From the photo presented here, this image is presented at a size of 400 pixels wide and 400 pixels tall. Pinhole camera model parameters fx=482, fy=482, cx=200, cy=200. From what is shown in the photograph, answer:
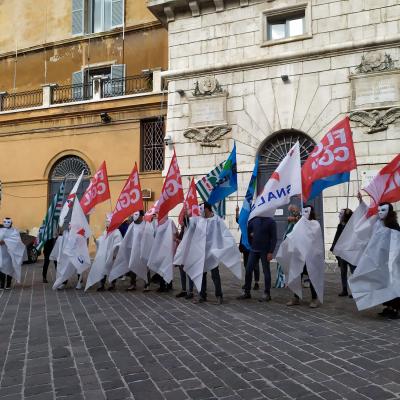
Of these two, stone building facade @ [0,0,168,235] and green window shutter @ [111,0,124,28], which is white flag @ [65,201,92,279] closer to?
stone building facade @ [0,0,168,235]

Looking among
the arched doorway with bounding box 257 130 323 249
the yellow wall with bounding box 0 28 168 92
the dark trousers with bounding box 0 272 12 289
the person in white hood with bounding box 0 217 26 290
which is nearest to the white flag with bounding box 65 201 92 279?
the person in white hood with bounding box 0 217 26 290

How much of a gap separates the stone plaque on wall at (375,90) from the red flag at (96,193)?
7631 millimetres

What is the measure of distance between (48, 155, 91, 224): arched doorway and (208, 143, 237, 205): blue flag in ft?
34.1

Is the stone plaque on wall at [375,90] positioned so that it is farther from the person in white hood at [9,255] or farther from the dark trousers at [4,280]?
the dark trousers at [4,280]

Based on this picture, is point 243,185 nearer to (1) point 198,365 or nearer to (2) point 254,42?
(2) point 254,42

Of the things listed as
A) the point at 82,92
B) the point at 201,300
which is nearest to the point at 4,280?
the point at 201,300

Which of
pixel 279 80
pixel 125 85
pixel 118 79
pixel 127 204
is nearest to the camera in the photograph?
pixel 127 204

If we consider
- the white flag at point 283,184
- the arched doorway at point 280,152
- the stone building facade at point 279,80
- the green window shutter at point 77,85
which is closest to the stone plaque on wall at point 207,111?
the stone building facade at point 279,80

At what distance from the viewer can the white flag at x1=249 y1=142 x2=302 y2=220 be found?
7.68 meters

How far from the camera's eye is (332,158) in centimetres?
756

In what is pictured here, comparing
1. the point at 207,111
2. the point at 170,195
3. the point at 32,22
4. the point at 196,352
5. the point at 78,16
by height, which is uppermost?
the point at 32,22

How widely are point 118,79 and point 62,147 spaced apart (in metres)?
3.52

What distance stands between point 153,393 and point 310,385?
4.14 ft

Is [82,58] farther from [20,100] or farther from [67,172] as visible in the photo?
[67,172]
